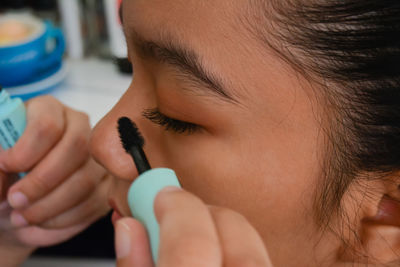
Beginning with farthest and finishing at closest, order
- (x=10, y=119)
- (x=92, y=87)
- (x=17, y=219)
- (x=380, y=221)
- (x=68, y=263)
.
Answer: (x=92, y=87) < (x=68, y=263) < (x=17, y=219) < (x=10, y=119) < (x=380, y=221)

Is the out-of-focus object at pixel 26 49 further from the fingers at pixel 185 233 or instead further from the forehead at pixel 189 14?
the fingers at pixel 185 233

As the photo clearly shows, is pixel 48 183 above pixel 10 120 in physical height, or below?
below

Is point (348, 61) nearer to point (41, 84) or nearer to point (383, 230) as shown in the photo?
point (383, 230)

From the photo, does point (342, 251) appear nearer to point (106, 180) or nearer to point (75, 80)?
point (106, 180)

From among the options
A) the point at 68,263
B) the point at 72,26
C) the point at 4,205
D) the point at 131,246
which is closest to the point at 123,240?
the point at 131,246

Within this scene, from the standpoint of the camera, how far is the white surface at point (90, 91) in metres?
1.01

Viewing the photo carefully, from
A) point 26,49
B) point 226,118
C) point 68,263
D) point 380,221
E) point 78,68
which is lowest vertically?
point 68,263

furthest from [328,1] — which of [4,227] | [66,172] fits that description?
[4,227]

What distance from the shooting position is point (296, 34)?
47cm

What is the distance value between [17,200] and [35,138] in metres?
0.10

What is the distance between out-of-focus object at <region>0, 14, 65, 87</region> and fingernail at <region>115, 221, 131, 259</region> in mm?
919

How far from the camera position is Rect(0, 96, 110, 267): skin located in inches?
28.5

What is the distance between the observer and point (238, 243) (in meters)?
0.35

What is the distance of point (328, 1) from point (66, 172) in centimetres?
51
